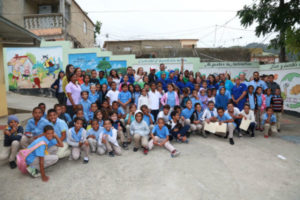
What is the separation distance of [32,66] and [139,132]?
346 inches

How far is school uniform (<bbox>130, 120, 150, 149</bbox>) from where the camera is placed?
13.5ft

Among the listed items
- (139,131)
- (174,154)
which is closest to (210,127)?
(174,154)

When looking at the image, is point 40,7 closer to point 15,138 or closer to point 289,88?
point 15,138

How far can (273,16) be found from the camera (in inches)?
317

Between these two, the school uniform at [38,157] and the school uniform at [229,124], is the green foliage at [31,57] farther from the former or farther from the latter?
the school uniform at [229,124]

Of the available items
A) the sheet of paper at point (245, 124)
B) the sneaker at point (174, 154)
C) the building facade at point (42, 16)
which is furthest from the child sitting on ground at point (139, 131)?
the building facade at point (42, 16)

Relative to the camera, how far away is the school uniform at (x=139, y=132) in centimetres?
411

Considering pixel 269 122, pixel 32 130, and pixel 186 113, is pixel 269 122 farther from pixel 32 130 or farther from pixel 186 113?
pixel 32 130

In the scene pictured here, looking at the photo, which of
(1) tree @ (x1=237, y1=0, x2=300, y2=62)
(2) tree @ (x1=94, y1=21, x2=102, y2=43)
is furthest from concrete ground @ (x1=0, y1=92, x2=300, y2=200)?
(2) tree @ (x1=94, y1=21, x2=102, y2=43)

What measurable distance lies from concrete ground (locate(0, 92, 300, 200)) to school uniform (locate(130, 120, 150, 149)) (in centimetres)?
27

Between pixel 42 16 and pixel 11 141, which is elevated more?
pixel 42 16

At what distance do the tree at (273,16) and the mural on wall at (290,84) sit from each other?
38.9 inches

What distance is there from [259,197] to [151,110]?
325 cm

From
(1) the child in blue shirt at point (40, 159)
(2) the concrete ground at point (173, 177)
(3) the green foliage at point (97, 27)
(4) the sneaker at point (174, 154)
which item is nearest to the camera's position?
(2) the concrete ground at point (173, 177)
